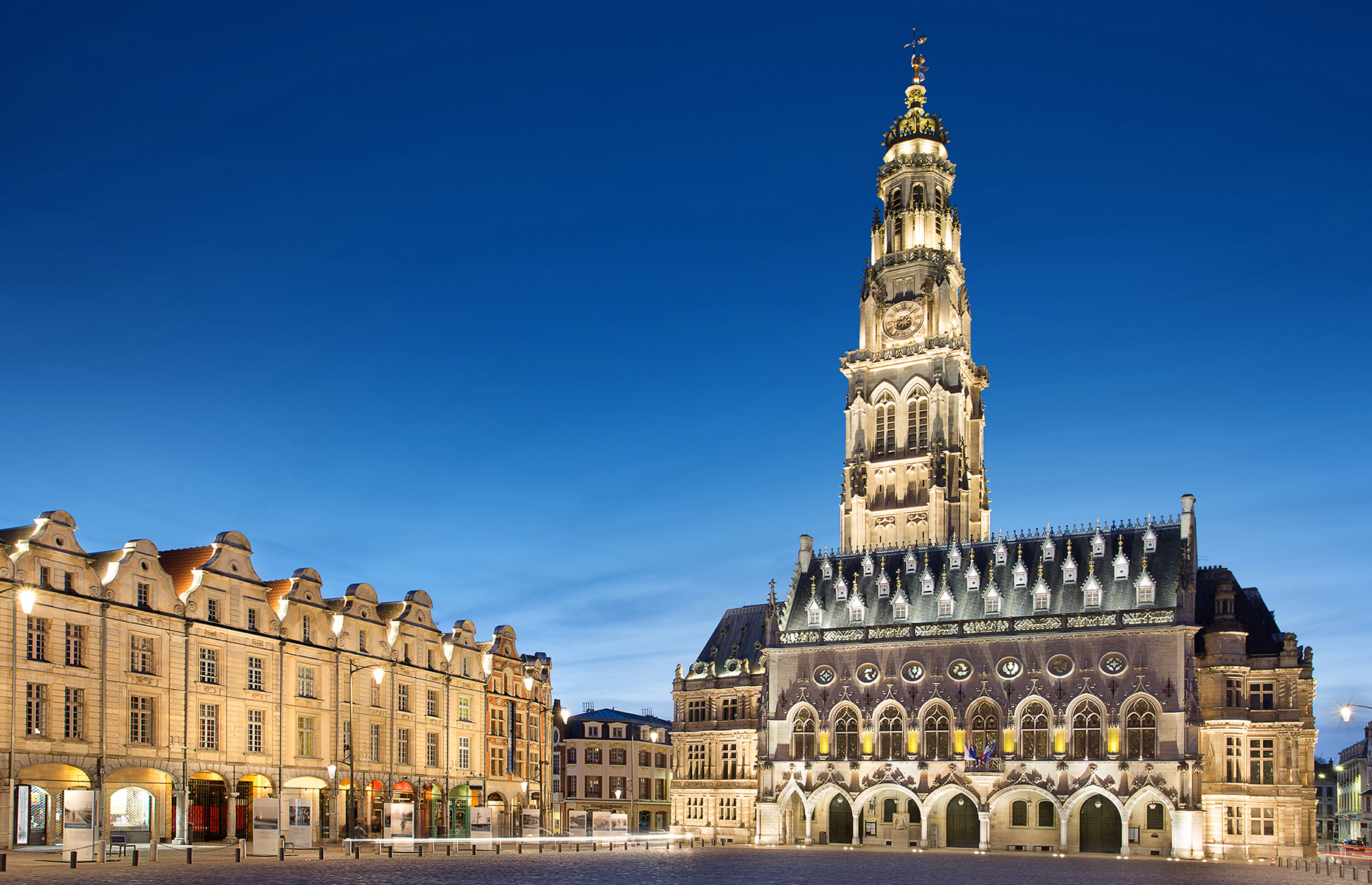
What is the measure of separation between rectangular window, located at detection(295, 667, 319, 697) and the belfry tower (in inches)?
2204

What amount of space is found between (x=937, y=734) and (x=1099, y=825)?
11.4 metres

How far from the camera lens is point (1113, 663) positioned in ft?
276

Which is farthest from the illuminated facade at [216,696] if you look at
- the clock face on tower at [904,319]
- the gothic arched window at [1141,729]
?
the clock face on tower at [904,319]

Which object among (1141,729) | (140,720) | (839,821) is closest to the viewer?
(140,720)

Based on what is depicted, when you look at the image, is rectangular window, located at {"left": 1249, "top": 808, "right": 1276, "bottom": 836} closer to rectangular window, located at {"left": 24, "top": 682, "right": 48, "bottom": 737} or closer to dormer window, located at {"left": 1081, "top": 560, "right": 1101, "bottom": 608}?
dormer window, located at {"left": 1081, "top": 560, "right": 1101, "bottom": 608}

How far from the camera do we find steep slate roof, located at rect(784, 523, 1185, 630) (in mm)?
86875

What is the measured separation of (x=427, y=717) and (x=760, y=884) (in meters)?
45.3

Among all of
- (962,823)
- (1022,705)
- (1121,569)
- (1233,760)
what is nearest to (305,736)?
(962,823)

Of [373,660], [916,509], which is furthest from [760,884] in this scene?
[916,509]

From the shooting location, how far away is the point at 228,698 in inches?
2744

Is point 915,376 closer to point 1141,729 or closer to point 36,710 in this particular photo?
point 1141,729

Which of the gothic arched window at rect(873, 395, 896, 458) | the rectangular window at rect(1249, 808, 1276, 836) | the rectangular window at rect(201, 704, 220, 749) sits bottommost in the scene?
the rectangular window at rect(1249, 808, 1276, 836)

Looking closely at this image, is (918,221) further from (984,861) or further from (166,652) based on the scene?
(166,652)

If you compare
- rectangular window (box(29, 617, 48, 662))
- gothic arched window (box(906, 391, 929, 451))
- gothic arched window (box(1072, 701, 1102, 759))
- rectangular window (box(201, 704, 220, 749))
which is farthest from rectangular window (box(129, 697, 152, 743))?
gothic arched window (box(906, 391, 929, 451))
